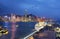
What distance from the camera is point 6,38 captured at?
25812 millimetres

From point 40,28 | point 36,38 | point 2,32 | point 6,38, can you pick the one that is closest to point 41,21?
point 40,28

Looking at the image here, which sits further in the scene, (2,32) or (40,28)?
(40,28)

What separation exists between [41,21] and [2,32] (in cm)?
895

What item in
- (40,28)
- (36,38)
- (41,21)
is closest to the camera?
(36,38)

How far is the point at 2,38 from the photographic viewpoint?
25531 millimetres

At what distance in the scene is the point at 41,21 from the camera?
35.9 meters

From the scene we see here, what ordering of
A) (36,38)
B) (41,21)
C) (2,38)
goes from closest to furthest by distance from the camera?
(36,38) < (2,38) < (41,21)

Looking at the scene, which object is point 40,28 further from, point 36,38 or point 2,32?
point 36,38

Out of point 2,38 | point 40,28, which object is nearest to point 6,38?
point 2,38

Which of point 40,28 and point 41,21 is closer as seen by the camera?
point 40,28

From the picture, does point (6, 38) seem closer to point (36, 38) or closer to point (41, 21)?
point (36, 38)

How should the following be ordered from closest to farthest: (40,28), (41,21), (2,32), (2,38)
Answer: (2,38)
(2,32)
(40,28)
(41,21)

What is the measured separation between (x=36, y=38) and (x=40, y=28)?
9.64 meters

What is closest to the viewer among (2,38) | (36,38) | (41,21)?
(36,38)
